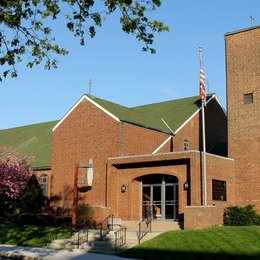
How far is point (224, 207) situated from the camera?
96.6 ft

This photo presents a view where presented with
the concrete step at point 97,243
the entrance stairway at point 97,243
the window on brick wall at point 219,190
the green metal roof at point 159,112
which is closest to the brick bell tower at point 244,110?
the window on brick wall at point 219,190

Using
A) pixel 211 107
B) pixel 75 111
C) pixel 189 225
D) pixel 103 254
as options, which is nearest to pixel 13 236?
pixel 103 254

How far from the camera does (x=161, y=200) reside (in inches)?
1231

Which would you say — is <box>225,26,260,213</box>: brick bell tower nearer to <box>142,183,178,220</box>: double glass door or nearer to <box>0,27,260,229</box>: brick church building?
<box>0,27,260,229</box>: brick church building

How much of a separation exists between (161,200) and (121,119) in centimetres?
625

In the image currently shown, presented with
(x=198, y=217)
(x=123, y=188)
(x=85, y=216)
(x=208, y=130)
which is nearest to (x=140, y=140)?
(x=123, y=188)

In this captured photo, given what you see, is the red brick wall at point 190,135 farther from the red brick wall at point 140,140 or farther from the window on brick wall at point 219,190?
the window on brick wall at point 219,190

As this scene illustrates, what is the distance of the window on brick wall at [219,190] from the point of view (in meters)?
29.8

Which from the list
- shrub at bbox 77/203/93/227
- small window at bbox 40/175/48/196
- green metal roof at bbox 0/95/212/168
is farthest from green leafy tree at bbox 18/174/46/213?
green metal roof at bbox 0/95/212/168

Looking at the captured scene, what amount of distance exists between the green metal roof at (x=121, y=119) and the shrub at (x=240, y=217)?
9284 mm

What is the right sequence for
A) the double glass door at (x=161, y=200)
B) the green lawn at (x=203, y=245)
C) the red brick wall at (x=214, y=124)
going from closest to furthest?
the green lawn at (x=203, y=245) → the double glass door at (x=161, y=200) → the red brick wall at (x=214, y=124)

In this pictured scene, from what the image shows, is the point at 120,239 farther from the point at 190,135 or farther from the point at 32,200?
the point at 190,135

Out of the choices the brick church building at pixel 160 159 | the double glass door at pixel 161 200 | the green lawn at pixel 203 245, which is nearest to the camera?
the green lawn at pixel 203 245

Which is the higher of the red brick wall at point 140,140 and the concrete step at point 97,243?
the red brick wall at point 140,140
